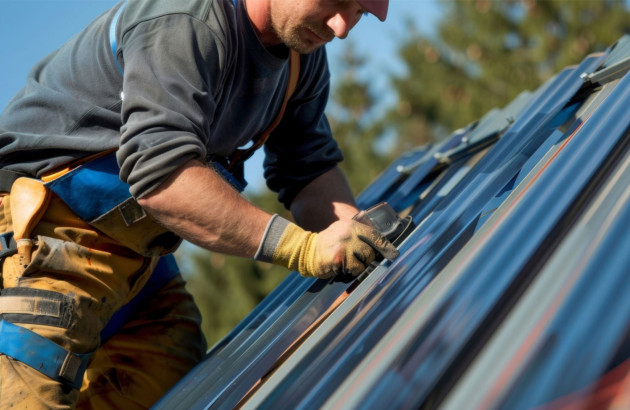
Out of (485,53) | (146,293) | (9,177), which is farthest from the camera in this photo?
(485,53)

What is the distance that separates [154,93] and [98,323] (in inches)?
32.0

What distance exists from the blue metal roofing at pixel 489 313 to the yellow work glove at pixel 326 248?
0.06 m

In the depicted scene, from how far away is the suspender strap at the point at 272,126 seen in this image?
112 inches

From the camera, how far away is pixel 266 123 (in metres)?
2.94

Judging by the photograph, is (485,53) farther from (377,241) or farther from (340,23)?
(377,241)

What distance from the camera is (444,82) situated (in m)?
21.6

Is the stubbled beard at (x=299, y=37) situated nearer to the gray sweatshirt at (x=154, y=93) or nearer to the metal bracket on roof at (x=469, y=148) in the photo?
the gray sweatshirt at (x=154, y=93)

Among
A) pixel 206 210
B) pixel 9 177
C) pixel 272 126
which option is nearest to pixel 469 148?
pixel 272 126

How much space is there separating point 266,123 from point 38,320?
3.54ft

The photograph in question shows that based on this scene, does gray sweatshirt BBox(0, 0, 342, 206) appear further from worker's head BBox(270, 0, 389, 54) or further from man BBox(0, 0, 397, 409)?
worker's head BBox(270, 0, 389, 54)

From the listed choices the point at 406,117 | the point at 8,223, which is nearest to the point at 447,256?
the point at 8,223

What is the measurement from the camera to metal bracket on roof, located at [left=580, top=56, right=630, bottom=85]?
2877 mm

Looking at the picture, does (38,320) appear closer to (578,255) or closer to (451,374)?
(451,374)

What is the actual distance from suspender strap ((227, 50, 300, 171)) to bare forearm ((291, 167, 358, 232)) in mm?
346
